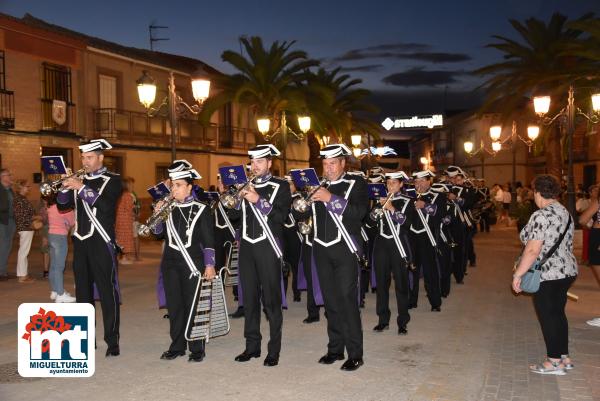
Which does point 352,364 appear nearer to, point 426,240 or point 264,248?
point 264,248

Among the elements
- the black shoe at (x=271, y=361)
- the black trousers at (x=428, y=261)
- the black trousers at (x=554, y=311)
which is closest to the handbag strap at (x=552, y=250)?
the black trousers at (x=554, y=311)

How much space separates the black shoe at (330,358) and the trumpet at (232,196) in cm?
192

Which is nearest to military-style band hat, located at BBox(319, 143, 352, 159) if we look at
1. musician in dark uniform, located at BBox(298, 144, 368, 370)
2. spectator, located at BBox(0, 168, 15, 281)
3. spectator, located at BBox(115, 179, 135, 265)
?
musician in dark uniform, located at BBox(298, 144, 368, 370)

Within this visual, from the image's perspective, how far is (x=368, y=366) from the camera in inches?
269

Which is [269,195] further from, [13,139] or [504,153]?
[504,153]

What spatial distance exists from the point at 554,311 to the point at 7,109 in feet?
75.5

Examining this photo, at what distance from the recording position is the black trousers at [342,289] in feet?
22.2

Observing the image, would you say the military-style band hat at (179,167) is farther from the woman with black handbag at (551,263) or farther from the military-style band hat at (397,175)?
the woman with black handbag at (551,263)

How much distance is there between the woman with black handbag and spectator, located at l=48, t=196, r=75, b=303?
730cm

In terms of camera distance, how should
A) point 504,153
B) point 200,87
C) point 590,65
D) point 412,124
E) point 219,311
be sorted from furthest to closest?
1. point 412,124
2. point 504,153
3. point 590,65
4. point 200,87
5. point 219,311

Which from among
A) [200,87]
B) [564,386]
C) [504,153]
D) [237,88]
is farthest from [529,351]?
[504,153]

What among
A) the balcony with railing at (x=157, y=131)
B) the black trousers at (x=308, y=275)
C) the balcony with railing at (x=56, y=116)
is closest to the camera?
the black trousers at (x=308, y=275)

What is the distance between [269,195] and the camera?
6953 mm

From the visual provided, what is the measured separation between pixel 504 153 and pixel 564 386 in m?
53.6
